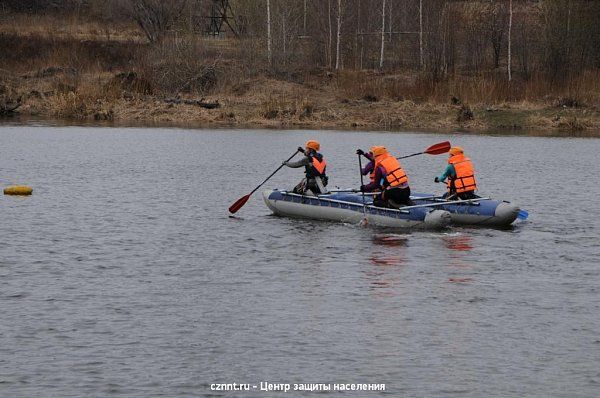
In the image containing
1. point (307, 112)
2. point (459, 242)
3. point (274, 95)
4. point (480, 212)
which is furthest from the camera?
point (274, 95)

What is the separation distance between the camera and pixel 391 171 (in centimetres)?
2552

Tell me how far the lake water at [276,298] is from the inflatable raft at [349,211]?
1.00 feet

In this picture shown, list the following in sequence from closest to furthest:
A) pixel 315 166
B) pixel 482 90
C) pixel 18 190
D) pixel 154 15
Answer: pixel 315 166 → pixel 18 190 → pixel 482 90 → pixel 154 15

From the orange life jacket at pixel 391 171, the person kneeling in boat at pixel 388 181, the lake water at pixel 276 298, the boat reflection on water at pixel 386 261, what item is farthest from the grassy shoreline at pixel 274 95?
the boat reflection on water at pixel 386 261

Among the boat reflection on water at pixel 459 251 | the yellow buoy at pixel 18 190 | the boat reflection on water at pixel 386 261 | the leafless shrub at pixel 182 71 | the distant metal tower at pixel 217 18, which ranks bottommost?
the boat reflection on water at pixel 459 251

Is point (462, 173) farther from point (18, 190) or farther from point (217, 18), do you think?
point (217, 18)

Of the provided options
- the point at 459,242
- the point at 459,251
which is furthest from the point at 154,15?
the point at 459,251

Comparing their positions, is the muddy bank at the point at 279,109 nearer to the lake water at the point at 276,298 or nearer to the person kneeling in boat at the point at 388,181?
the lake water at the point at 276,298

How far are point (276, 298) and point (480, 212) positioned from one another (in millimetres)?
8318

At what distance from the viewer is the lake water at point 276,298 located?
1505cm

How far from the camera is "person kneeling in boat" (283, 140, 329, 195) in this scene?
88.5 feet

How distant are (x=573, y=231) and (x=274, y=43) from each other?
4115 centimetres

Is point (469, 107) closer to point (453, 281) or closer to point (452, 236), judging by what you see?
point (452, 236)

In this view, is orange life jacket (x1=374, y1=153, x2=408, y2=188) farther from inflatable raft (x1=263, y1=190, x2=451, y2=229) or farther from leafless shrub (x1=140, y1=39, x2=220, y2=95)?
leafless shrub (x1=140, y1=39, x2=220, y2=95)
